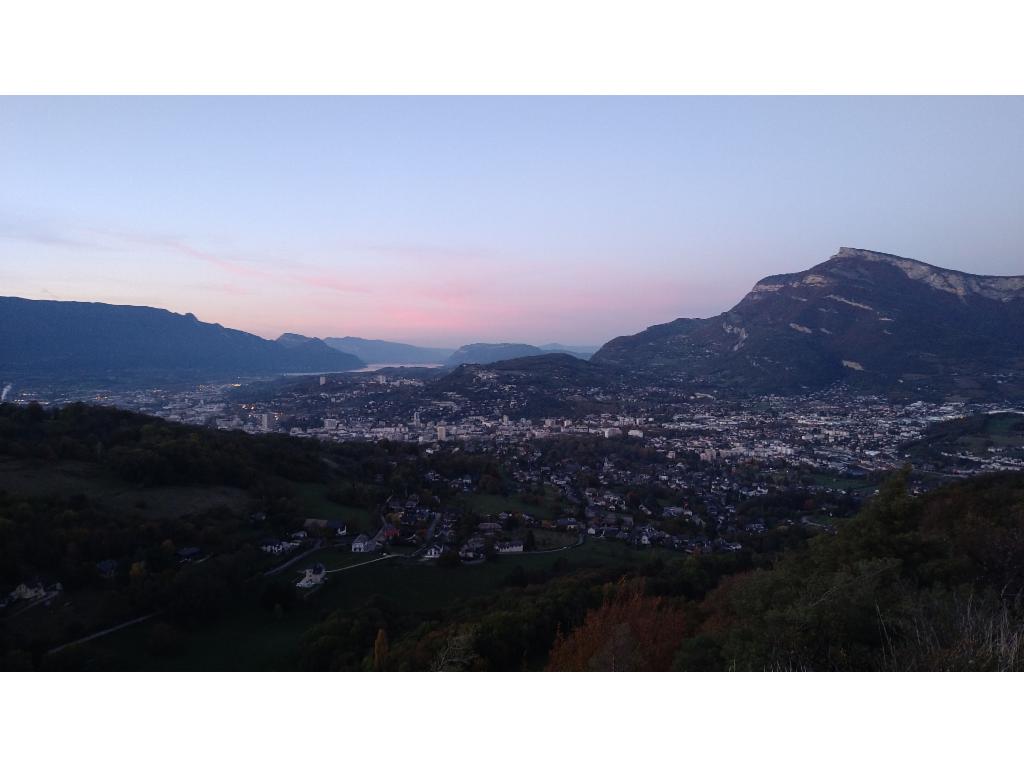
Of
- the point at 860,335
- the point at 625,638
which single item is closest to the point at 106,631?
the point at 625,638

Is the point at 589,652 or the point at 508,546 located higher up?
the point at 589,652

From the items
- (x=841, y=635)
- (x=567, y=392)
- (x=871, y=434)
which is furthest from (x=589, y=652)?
(x=567, y=392)

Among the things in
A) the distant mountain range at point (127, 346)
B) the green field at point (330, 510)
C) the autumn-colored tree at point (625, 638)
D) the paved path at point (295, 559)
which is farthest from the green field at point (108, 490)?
the distant mountain range at point (127, 346)

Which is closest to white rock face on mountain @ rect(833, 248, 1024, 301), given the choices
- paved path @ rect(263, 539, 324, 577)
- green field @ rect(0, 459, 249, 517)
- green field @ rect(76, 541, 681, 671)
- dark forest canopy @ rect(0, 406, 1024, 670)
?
dark forest canopy @ rect(0, 406, 1024, 670)

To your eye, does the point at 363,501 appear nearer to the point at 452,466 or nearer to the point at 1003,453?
the point at 452,466

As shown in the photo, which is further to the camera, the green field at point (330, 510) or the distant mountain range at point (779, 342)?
the distant mountain range at point (779, 342)

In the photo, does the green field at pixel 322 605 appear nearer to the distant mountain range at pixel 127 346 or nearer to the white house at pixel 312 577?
the white house at pixel 312 577

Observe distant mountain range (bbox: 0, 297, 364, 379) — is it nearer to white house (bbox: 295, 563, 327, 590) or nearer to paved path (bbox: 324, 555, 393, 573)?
white house (bbox: 295, 563, 327, 590)

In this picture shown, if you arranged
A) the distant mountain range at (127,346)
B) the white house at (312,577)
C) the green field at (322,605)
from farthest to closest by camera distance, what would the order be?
the distant mountain range at (127,346), the white house at (312,577), the green field at (322,605)
